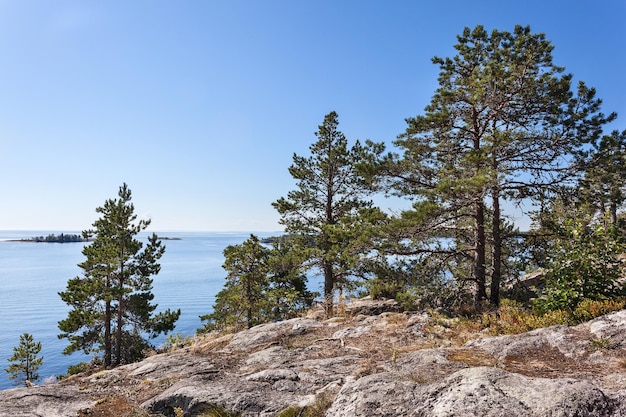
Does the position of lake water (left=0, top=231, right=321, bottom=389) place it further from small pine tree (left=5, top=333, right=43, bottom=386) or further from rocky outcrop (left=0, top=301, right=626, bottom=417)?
rocky outcrop (left=0, top=301, right=626, bottom=417)

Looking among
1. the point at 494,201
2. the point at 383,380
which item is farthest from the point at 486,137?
the point at 383,380

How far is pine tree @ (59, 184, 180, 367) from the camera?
20.7 meters

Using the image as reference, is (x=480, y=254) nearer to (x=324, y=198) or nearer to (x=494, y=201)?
(x=494, y=201)

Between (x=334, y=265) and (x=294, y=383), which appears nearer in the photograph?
(x=294, y=383)

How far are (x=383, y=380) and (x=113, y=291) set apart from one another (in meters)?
19.9

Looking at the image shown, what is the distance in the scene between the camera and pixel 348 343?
9.23 metres

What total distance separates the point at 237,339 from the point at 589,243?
10.2 metres

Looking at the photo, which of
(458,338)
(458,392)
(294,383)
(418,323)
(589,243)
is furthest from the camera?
(418,323)

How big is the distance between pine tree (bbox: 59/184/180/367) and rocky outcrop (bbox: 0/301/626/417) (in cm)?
1399

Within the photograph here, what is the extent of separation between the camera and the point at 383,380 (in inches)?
191

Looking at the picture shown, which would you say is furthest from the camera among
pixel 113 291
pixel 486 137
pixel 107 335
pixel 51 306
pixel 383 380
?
pixel 51 306

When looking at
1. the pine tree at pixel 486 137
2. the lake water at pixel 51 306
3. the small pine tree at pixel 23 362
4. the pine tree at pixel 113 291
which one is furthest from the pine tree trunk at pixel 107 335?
the pine tree at pixel 486 137

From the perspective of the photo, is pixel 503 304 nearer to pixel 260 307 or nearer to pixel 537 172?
pixel 537 172

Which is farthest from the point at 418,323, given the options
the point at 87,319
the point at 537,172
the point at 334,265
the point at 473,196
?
the point at 87,319
